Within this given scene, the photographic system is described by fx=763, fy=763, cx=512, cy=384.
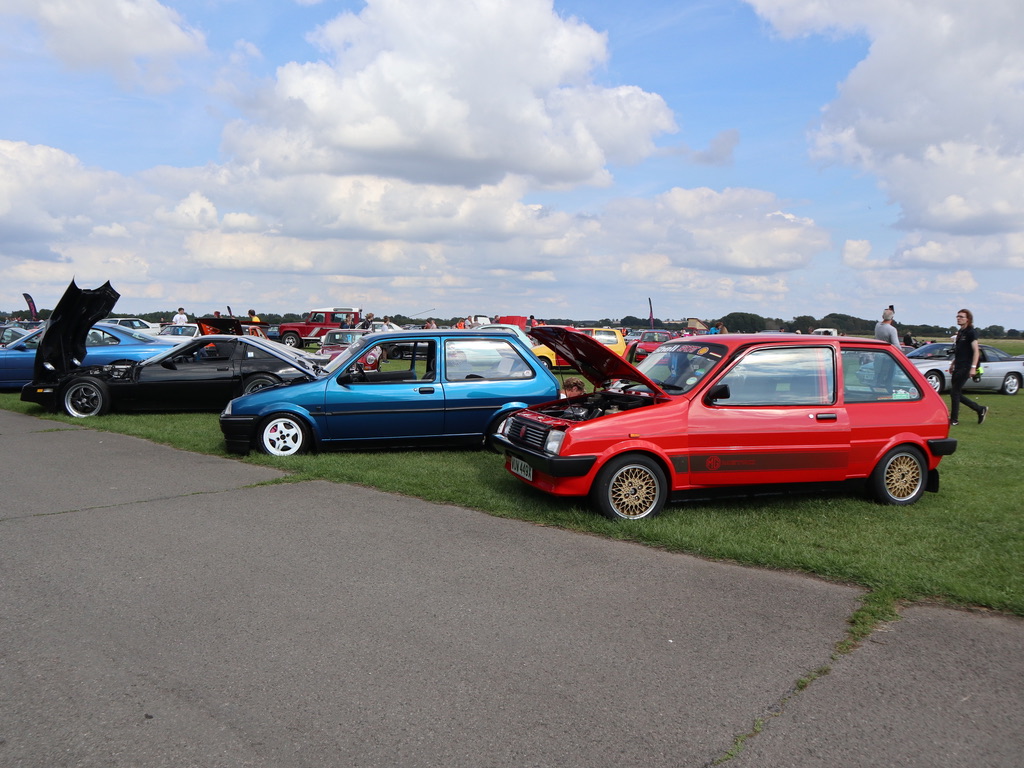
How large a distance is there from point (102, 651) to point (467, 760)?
205 cm

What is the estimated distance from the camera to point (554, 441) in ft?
21.1

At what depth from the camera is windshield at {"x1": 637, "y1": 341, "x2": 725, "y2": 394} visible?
6.71 meters

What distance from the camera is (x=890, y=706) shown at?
334 centimetres

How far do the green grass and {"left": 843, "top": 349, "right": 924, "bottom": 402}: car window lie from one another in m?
1.00

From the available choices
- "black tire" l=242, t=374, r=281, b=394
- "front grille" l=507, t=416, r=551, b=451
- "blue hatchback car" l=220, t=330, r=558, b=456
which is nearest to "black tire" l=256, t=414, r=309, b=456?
"blue hatchback car" l=220, t=330, r=558, b=456

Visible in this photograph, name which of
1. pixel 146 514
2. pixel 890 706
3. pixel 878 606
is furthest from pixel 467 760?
A: pixel 146 514

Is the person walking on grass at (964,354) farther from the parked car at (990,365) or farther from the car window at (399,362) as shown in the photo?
the car window at (399,362)

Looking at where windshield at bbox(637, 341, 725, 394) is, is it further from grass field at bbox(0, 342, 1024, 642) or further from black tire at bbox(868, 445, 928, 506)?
black tire at bbox(868, 445, 928, 506)

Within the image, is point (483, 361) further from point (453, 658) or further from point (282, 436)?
point (453, 658)

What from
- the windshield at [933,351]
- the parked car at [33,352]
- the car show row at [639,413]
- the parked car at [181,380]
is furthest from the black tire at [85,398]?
the windshield at [933,351]

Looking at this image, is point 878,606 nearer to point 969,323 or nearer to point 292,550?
point 292,550

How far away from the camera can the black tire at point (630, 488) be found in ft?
20.6

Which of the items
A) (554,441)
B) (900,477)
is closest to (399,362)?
(554,441)

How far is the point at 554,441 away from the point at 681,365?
4.90 ft
